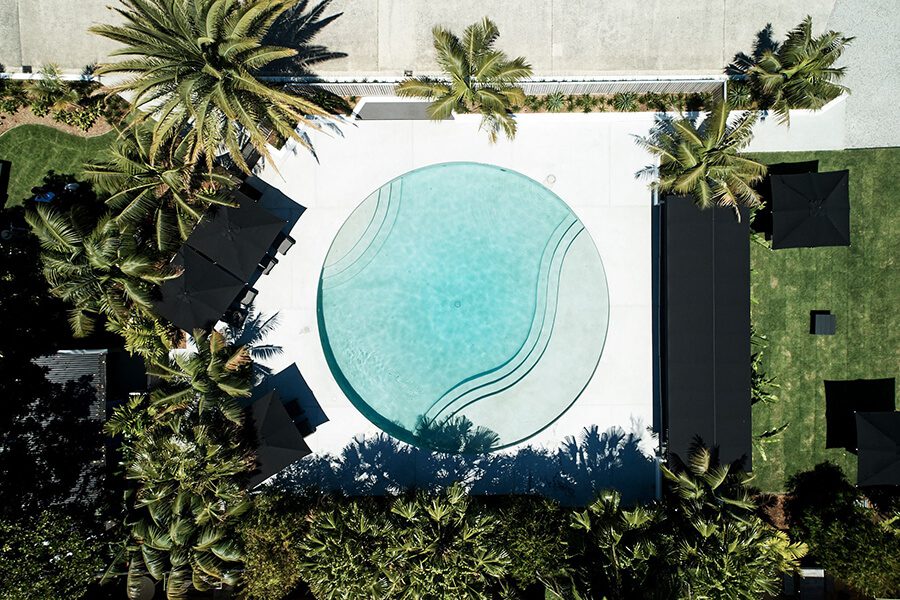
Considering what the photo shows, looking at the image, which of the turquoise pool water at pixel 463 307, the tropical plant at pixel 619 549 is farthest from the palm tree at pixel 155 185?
the tropical plant at pixel 619 549

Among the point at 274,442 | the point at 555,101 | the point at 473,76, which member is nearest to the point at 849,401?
the point at 555,101

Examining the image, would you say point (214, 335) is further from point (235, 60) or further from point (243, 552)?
point (235, 60)

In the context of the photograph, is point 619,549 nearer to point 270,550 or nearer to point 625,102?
point 270,550

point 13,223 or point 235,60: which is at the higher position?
point 235,60

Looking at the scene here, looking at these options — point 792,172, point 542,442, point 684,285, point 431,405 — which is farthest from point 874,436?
point 431,405

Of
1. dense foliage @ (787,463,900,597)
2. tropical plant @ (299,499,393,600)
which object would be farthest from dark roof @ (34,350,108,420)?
dense foliage @ (787,463,900,597)

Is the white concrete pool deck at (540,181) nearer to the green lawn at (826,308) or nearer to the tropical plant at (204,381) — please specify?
the tropical plant at (204,381)
